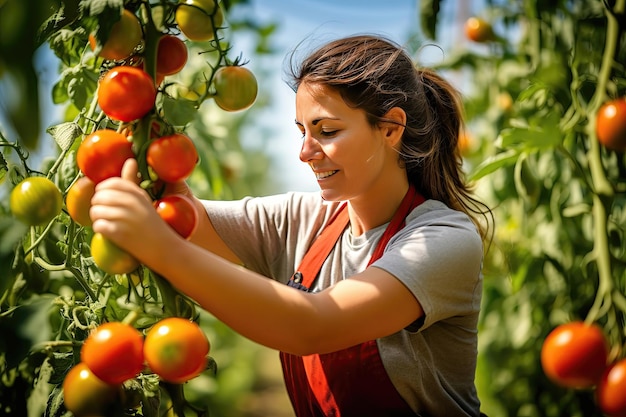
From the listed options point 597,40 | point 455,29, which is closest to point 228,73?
point 597,40

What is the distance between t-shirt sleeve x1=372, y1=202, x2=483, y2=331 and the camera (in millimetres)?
896

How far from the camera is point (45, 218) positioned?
695 mm

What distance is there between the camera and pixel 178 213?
680 millimetres

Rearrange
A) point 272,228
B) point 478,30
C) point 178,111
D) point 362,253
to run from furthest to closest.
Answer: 1. point 478,30
2. point 272,228
3. point 362,253
4. point 178,111

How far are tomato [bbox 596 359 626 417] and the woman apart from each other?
0.26 meters

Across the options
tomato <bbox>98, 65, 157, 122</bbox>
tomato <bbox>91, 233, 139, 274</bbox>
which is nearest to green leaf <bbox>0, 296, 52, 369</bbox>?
tomato <bbox>91, 233, 139, 274</bbox>

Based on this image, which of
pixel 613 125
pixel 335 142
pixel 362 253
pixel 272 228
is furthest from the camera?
pixel 272 228

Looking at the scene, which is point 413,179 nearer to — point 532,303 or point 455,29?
point 532,303

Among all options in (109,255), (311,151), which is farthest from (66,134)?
(311,151)

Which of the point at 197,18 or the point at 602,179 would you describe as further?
the point at 602,179

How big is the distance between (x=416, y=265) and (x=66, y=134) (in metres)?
0.46

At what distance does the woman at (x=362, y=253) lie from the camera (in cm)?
76

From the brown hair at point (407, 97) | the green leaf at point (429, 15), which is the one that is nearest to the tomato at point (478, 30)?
the brown hair at point (407, 97)

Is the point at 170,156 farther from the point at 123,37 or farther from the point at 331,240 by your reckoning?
the point at 331,240
